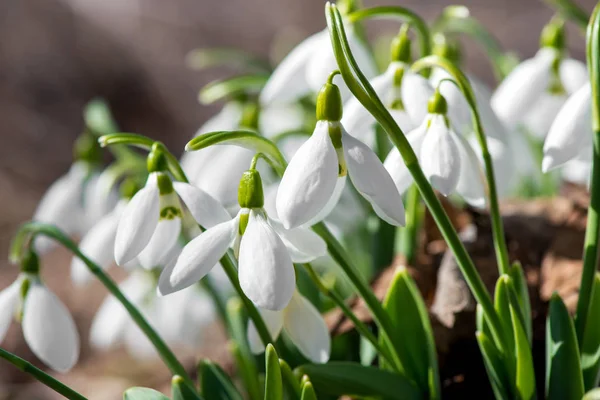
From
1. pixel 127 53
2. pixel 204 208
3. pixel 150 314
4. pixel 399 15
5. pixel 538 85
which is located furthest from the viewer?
pixel 127 53

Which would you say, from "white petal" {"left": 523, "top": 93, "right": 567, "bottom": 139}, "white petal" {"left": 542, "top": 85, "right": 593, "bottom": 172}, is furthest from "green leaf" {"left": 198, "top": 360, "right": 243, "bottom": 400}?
"white petal" {"left": 523, "top": 93, "right": 567, "bottom": 139}

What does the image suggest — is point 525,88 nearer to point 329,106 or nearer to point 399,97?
point 399,97

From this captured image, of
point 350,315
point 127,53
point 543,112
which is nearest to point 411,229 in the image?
point 543,112

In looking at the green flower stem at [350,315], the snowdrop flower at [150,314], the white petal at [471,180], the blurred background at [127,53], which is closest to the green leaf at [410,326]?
the green flower stem at [350,315]

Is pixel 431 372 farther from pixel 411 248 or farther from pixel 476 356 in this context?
pixel 411 248

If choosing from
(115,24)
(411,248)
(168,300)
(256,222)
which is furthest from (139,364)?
(115,24)

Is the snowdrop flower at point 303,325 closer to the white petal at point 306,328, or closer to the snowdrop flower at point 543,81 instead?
the white petal at point 306,328
